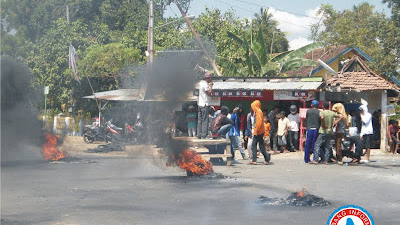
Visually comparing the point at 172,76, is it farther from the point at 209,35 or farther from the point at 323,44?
the point at 209,35

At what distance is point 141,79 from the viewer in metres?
13.6

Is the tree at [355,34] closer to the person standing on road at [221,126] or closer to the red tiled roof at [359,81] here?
the red tiled roof at [359,81]

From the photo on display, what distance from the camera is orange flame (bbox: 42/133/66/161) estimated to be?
14562 millimetres

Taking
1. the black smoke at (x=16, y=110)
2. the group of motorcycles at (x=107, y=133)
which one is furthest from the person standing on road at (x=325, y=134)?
the black smoke at (x=16, y=110)

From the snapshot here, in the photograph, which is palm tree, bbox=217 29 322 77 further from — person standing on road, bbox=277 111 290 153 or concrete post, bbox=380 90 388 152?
person standing on road, bbox=277 111 290 153

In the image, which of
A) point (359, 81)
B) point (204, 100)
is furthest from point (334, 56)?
point (204, 100)

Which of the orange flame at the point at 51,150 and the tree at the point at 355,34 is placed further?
the tree at the point at 355,34

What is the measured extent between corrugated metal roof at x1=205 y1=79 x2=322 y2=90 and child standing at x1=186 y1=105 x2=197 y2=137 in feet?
24.0

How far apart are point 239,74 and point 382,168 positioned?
14637mm

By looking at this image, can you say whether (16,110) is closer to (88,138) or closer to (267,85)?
(88,138)

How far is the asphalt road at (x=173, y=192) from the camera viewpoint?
7230mm

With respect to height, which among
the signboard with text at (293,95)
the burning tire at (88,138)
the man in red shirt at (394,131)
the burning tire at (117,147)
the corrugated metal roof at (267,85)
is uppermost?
the corrugated metal roof at (267,85)

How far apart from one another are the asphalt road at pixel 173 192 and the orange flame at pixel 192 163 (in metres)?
0.30

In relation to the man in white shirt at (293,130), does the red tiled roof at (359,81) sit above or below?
above
